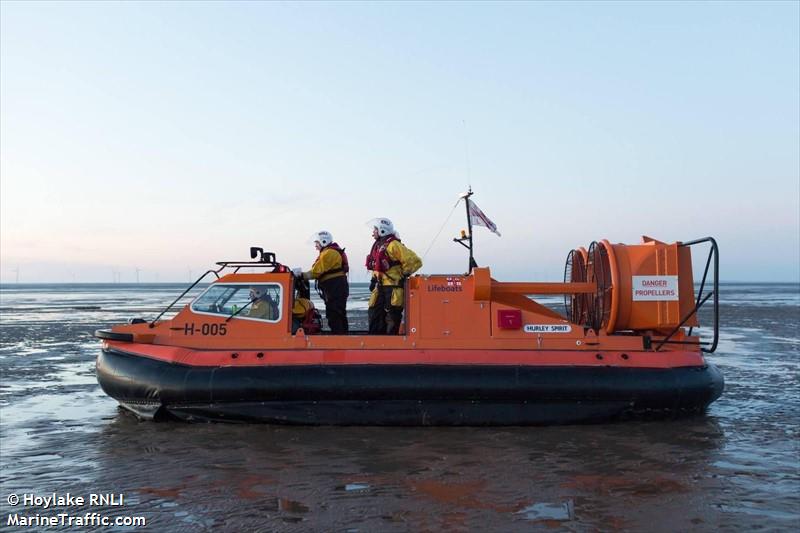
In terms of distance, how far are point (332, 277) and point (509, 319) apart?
6.34ft

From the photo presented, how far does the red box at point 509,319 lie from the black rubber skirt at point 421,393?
0.53 metres

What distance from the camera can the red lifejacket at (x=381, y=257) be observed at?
7348 mm

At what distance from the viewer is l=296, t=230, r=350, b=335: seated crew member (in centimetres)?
751

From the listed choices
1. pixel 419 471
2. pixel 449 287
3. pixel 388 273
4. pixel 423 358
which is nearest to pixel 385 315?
pixel 388 273

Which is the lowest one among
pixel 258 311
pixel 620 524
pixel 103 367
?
pixel 620 524

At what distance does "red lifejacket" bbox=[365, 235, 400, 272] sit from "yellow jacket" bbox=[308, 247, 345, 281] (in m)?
0.33

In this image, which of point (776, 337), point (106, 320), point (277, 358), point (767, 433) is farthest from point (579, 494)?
point (106, 320)

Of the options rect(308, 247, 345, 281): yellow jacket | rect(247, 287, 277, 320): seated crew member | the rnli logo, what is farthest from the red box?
rect(247, 287, 277, 320): seated crew member

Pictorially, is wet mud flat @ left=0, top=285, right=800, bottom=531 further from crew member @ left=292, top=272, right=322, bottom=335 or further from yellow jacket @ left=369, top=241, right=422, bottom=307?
yellow jacket @ left=369, top=241, right=422, bottom=307

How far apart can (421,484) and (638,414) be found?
110 inches

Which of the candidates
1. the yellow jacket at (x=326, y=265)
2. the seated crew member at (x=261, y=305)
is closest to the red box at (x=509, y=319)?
the yellow jacket at (x=326, y=265)

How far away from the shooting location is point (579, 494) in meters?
4.62

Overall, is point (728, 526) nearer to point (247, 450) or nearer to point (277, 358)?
point (247, 450)

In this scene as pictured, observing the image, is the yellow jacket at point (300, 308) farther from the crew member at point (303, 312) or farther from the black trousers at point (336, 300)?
the black trousers at point (336, 300)
